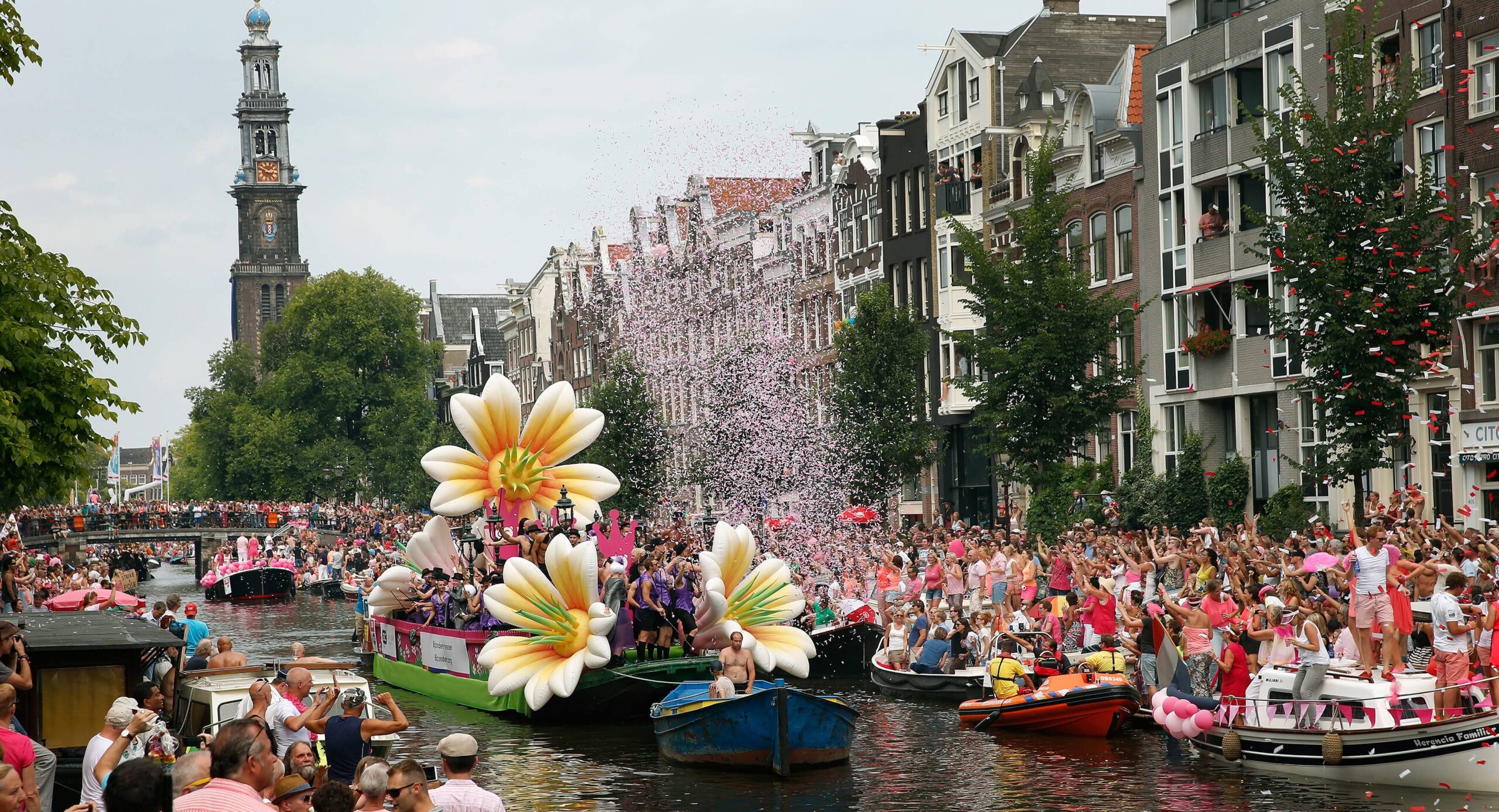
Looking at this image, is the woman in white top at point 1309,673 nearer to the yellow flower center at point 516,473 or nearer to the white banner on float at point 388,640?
the yellow flower center at point 516,473

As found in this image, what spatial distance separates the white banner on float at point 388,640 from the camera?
3634cm

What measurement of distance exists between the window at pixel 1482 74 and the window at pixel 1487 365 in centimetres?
416

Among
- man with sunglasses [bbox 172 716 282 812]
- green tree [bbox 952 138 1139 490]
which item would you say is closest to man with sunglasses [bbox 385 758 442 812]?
man with sunglasses [bbox 172 716 282 812]

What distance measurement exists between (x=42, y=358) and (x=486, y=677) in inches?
465

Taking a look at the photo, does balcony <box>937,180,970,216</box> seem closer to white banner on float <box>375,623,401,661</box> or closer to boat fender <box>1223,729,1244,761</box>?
white banner on float <box>375,623,401,661</box>

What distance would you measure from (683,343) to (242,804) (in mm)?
62703

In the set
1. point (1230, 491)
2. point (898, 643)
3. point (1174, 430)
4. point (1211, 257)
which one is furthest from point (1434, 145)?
point (898, 643)

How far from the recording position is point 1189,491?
42.4 m

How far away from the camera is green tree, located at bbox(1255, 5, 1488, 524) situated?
31.2 meters

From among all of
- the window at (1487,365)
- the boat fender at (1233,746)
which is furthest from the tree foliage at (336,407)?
the boat fender at (1233,746)

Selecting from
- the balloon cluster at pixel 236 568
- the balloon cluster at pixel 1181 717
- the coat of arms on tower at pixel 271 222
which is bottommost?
the balloon cluster at pixel 1181 717

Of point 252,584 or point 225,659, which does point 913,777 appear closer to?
point 225,659

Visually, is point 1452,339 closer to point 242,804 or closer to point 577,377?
point 242,804

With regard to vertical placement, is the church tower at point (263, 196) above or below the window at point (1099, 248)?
above
